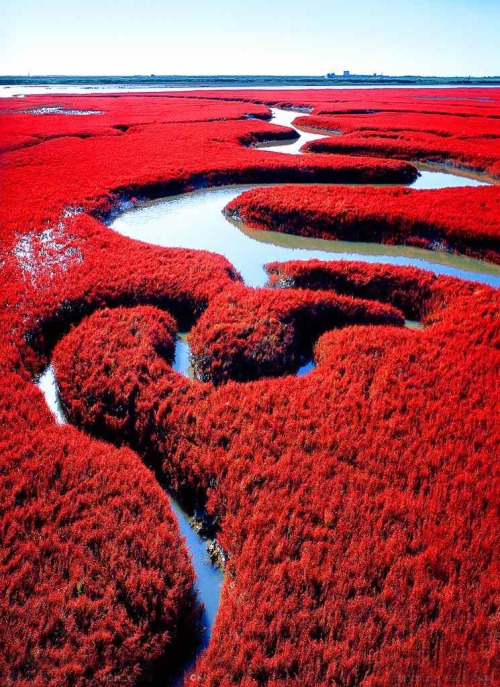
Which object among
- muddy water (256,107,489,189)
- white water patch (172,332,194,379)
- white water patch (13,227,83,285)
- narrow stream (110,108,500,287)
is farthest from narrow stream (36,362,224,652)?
muddy water (256,107,489,189)

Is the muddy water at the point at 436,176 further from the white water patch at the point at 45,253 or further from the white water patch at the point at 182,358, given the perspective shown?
the white water patch at the point at 182,358

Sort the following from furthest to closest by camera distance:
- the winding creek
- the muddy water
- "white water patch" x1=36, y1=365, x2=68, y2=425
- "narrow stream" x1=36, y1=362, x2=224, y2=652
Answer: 1. the muddy water
2. the winding creek
3. "white water patch" x1=36, y1=365, x2=68, y2=425
4. "narrow stream" x1=36, y1=362, x2=224, y2=652

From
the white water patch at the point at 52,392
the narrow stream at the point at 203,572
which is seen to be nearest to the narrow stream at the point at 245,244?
the white water patch at the point at 52,392

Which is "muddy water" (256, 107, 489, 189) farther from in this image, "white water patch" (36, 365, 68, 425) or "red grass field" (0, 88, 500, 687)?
"white water patch" (36, 365, 68, 425)

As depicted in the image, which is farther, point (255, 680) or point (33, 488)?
point (33, 488)

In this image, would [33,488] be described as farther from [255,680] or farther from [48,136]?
[48,136]

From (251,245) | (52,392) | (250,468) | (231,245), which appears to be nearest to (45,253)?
(231,245)

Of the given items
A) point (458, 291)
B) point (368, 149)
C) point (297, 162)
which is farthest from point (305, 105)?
point (458, 291)
